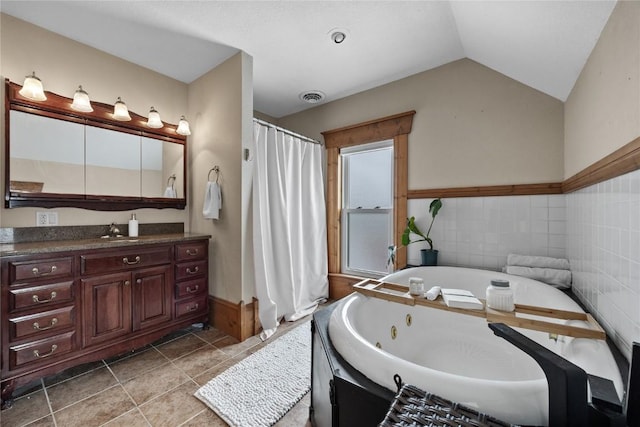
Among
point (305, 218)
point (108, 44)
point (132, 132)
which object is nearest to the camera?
point (108, 44)

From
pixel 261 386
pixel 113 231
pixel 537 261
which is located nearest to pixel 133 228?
pixel 113 231

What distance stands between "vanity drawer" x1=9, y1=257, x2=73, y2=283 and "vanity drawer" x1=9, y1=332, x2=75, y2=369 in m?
0.37

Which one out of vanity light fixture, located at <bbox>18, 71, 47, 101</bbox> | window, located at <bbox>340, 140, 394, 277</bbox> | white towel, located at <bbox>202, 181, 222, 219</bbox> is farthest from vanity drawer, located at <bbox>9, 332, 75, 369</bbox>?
window, located at <bbox>340, 140, 394, 277</bbox>

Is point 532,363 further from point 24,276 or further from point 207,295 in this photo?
point 24,276

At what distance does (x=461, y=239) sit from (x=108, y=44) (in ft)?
11.2

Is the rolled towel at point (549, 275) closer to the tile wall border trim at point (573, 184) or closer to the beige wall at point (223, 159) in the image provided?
the tile wall border trim at point (573, 184)

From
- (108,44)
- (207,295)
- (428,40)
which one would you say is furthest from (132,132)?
(428,40)

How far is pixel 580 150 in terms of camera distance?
5.16 ft

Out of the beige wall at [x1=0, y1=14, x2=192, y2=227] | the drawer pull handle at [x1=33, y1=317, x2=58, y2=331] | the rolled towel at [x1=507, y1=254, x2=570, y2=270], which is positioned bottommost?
the drawer pull handle at [x1=33, y1=317, x2=58, y2=331]

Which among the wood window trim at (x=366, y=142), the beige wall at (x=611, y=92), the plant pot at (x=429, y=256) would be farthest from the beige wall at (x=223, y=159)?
the beige wall at (x=611, y=92)

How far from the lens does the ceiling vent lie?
2.97 meters

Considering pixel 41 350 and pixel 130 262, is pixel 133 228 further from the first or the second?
pixel 41 350

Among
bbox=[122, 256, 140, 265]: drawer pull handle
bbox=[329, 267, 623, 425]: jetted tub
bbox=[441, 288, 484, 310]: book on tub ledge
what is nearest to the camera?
bbox=[329, 267, 623, 425]: jetted tub

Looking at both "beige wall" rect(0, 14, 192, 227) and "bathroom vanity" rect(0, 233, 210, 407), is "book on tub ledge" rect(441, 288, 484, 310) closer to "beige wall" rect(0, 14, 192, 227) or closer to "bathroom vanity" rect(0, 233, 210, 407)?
"bathroom vanity" rect(0, 233, 210, 407)
